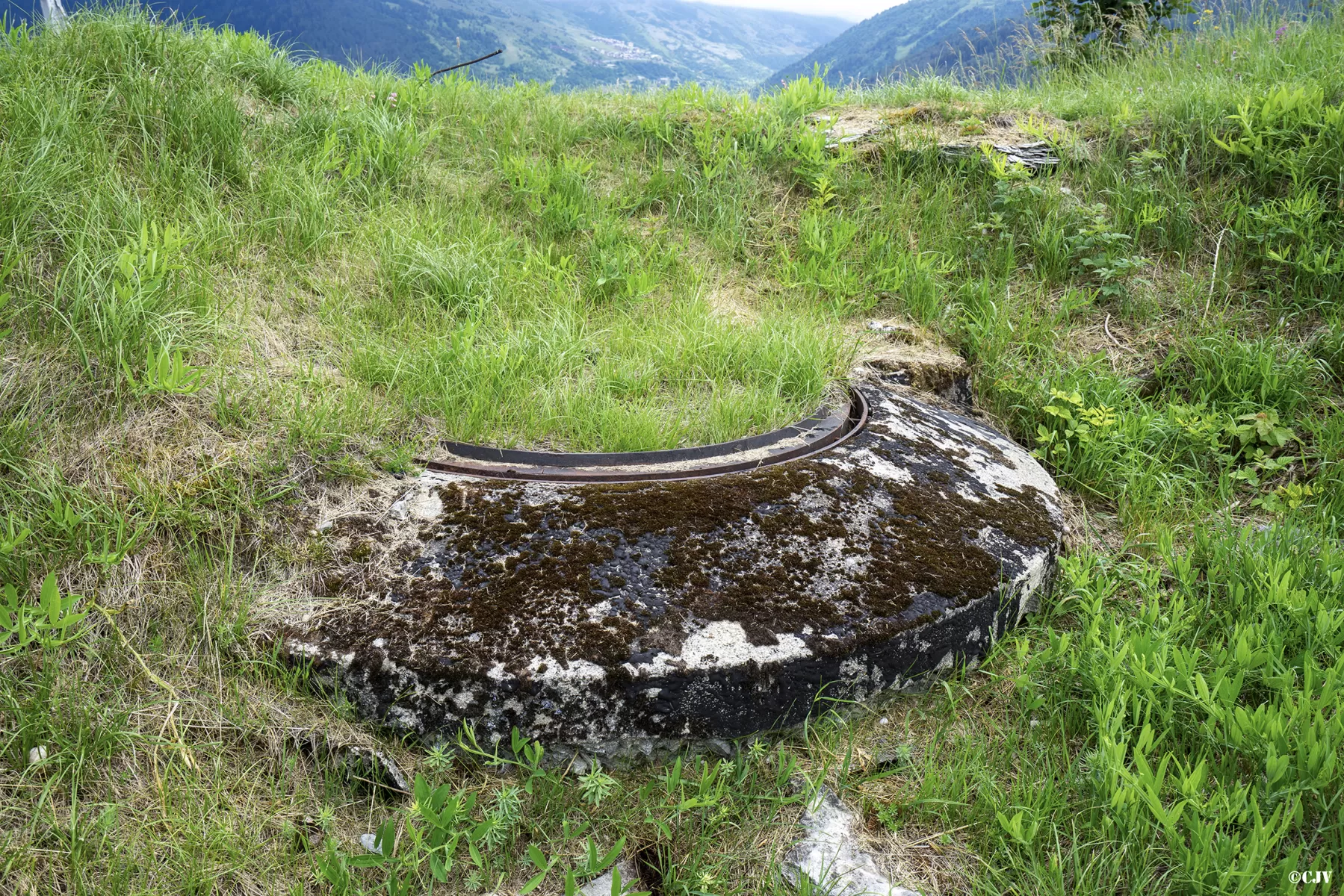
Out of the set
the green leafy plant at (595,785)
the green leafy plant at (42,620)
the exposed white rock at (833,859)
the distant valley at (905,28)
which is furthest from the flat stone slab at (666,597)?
the distant valley at (905,28)

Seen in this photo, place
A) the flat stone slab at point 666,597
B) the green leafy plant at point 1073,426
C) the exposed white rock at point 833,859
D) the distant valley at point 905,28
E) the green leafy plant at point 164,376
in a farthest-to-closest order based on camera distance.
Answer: the distant valley at point 905,28 < the green leafy plant at point 1073,426 < the green leafy plant at point 164,376 < the flat stone slab at point 666,597 < the exposed white rock at point 833,859

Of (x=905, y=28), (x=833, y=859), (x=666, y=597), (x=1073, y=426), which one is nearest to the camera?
(x=833, y=859)

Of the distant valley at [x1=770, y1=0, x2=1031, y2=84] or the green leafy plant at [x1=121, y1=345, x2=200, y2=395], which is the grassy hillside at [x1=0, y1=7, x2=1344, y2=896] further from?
the distant valley at [x1=770, y1=0, x2=1031, y2=84]

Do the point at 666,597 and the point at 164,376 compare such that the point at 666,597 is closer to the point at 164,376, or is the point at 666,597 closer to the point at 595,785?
the point at 595,785

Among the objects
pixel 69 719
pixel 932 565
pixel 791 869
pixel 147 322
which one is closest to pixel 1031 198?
pixel 932 565

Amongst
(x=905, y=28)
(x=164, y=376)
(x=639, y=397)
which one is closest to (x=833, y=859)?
(x=639, y=397)

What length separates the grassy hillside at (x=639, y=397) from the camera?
5.43ft

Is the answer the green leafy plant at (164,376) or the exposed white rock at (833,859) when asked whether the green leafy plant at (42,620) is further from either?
the exposed white rock at (833,859)

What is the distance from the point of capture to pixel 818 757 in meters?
1.91

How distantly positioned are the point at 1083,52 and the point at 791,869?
635 centimetres

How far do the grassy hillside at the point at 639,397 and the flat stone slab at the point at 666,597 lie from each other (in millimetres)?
116

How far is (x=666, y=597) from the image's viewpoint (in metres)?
1.94

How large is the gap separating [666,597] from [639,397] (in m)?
0.93

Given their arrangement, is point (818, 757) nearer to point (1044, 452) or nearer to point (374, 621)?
point (374, 621)
